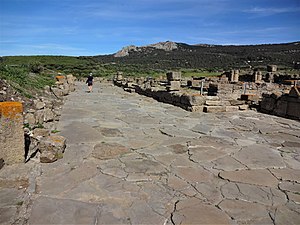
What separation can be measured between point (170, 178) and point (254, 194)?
101 centimetres

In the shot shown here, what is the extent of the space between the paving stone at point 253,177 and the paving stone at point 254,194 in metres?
0.12

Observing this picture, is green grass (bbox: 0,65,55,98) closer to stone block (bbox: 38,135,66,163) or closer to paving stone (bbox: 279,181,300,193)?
stone block (bbox: 38,135,66,163)

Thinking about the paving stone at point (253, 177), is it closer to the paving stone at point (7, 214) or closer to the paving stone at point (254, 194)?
the paving stone at point (254, 194)

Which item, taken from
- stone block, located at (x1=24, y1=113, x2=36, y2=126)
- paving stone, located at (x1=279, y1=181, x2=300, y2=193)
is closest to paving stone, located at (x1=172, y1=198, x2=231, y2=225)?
paving stone, located at (x1=279, y1=181, x2=300, y2=193)

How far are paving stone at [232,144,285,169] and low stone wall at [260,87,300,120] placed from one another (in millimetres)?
3918

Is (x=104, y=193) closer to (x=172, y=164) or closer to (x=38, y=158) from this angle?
(x=172, y=164)

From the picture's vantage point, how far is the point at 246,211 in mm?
2561

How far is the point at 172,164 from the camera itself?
3.72 meters

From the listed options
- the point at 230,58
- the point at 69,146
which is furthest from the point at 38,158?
the point at 230,58

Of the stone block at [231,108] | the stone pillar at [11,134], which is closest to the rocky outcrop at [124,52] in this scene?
the stone block at [231,108]

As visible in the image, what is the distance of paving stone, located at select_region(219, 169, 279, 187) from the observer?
3193 millimetres

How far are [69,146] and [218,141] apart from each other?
2837 millimetres

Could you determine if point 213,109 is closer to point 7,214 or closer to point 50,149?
point 50,149

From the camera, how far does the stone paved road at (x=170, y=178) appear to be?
248 cm
